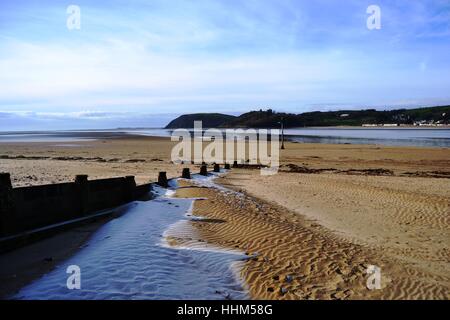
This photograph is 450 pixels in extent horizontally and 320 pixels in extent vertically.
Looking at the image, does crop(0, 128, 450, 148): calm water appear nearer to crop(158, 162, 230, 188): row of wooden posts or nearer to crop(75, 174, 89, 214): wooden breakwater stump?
crop(158, 162, 230, 188): row of wooden posts

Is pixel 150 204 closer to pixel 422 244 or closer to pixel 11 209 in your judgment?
pixel 11 209

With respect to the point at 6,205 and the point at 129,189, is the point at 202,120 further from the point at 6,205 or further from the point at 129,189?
the point at 6,205

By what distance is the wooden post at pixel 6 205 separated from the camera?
697 centimetres

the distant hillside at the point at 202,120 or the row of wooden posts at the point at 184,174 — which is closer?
the row of wooden posts at the point at 184,174

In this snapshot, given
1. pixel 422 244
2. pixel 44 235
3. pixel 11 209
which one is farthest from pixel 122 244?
pixel 422 244

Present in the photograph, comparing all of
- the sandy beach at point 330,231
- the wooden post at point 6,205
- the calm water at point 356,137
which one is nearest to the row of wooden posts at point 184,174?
the sandy beach at point 330,231

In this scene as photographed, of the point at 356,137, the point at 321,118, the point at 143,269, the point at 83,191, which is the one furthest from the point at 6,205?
the point at 321,118

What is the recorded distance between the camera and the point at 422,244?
28.6 feet

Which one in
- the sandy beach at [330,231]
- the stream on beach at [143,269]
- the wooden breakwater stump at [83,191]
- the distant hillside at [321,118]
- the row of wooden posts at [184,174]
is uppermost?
the distant hillside at [321,118]

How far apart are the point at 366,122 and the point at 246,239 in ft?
544

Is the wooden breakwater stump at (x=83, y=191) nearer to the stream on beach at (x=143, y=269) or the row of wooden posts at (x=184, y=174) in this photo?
the stream on beach at (x=143, y=269)

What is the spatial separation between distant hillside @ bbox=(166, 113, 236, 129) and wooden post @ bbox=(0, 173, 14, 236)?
17056 centimetres

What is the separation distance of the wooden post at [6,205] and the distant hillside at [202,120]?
171 m

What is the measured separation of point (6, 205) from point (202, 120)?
178 m
